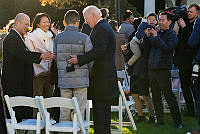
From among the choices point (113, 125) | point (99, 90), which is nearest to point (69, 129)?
point (99, 90)

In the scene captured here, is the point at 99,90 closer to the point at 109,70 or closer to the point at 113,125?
the point at 109,70

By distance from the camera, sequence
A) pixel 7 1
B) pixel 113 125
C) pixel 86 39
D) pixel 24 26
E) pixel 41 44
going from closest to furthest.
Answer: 1. pixel 86 39
2. pixel 24 26
3. pixel 41 44
4. pixel 113 125
5. pixel 7 1

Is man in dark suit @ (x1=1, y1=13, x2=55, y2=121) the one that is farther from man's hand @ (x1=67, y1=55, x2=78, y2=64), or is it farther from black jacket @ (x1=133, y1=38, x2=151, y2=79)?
black jacket @ (x1=133, y1=38, x2=151, y2=79)

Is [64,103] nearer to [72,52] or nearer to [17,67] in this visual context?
[72,52]

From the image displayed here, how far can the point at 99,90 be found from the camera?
5.54 m

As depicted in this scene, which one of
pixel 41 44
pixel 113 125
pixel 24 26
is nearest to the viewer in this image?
pixel 24 26

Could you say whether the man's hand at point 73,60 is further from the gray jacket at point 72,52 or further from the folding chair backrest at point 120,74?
the folding chair backrest at point 120,74

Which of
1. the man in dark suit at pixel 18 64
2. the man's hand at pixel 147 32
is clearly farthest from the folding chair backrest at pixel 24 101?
the man's hand at pixel 147 32

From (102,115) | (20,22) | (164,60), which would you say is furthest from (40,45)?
(164,60)

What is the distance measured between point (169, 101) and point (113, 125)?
3.83 ft

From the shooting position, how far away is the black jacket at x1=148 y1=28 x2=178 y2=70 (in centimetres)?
684

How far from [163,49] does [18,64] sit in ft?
8.10

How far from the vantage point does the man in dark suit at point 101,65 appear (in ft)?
17.6

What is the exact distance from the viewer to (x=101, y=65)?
5492 mm
